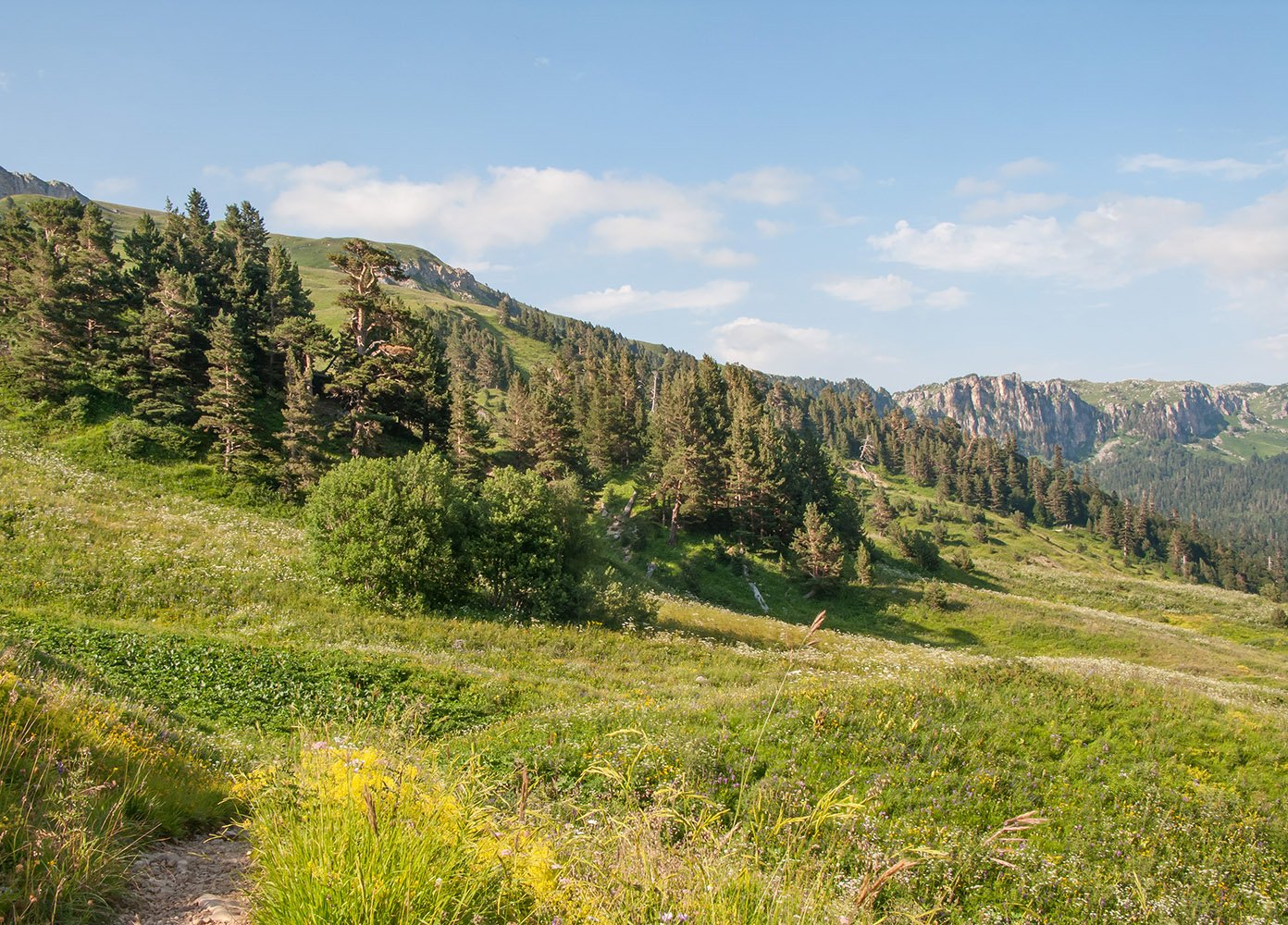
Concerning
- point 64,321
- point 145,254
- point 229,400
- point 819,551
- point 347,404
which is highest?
point 145,254

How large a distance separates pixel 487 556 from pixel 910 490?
12654 centimetres

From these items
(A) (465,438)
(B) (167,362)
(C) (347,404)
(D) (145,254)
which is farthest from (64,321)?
(A) (465,438)

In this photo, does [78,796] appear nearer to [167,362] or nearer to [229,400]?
[229,400]

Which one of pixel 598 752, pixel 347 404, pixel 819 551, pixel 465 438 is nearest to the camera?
pixel 598 752

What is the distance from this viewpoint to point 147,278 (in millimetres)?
47312

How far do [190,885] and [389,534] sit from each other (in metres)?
19.5

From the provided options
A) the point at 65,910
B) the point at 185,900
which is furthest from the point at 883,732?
the point at 65,910

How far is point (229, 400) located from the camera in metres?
36.4

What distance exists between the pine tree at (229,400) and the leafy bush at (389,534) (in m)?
16.3

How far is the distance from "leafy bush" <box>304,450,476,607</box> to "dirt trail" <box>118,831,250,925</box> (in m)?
18.2

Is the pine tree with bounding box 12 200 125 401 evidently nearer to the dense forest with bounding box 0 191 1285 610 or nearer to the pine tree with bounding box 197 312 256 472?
the dense forest with bounding box 0 191 1285 610

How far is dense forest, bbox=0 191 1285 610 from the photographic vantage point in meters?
30.6

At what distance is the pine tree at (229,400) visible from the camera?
36.2 meters

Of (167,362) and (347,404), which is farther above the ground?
(167,362)
